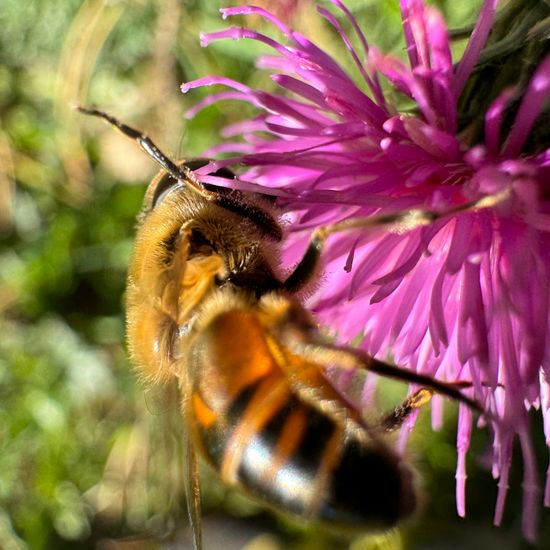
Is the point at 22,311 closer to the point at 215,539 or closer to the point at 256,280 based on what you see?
the point at 215,539

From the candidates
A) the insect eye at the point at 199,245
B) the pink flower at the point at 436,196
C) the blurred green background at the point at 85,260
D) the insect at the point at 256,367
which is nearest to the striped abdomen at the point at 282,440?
the insect at the point at 256,367

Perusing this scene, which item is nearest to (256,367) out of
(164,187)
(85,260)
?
(164,187)

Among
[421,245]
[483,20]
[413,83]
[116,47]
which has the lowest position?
[421,245]

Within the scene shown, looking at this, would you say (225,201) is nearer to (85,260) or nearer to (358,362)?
(358,362)

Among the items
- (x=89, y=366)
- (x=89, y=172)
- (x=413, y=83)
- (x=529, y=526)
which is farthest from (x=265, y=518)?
(x=413, y=83)

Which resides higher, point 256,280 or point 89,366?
point 256,280

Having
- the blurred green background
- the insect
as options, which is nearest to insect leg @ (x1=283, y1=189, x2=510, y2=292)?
the insect
